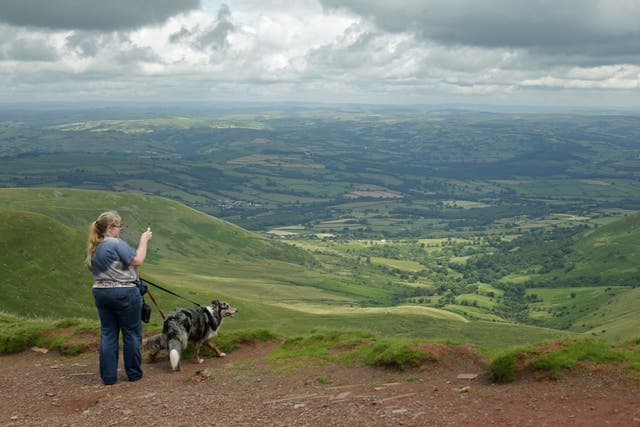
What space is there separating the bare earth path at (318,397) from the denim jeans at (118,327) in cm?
59

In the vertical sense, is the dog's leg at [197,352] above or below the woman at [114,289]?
below

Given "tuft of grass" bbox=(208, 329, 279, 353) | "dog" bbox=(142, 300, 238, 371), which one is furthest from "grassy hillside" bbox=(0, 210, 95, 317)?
"dog" bbox=(142, 300, 238, 371)

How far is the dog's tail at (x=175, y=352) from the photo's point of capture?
68.1ft

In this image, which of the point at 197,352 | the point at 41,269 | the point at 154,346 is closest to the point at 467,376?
the point at 197,352

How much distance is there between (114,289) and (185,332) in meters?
4.29

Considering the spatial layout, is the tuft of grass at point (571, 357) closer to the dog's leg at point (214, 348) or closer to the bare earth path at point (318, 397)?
the bare earth path at point (318, 397)

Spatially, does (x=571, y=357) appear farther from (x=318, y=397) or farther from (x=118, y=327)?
(x=118, y=327)

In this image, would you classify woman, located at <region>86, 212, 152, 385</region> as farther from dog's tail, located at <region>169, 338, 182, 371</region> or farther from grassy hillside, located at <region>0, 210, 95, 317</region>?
grassy hillside, located at <region>0, 210, 95, 317</region>

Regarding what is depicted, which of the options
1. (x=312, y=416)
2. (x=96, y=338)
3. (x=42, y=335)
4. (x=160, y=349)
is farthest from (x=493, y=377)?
(x=42, y=335)

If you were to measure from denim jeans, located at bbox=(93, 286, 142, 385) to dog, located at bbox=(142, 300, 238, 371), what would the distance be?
1882mm

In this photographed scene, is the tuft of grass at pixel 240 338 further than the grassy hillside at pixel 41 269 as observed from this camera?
No

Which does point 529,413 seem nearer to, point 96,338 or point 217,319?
point 217,319

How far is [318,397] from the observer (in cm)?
1716

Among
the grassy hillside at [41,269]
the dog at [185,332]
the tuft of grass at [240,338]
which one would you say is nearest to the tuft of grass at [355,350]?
the tuft of grass at [240,338]
